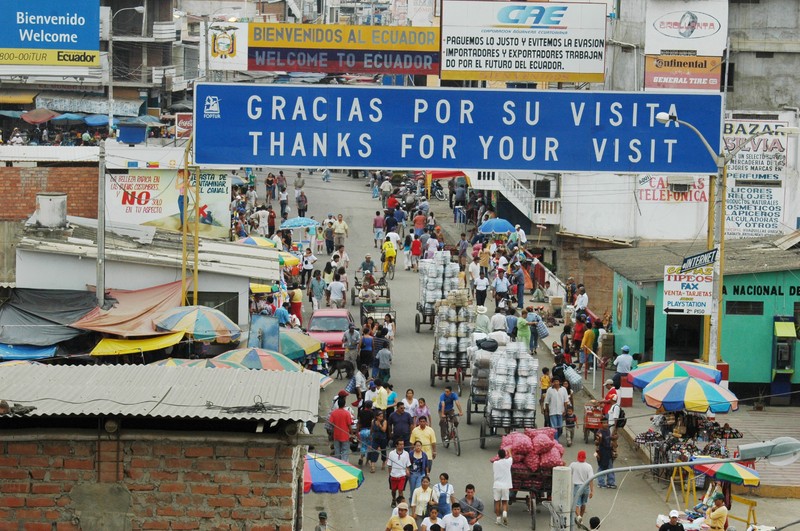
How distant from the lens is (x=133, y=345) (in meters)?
25.3

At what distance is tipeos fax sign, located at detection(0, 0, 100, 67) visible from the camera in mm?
56875

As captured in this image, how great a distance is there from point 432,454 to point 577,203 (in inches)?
1113

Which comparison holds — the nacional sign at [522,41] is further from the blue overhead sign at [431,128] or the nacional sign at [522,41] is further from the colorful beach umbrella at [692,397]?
the blue overhead sign at [431,128]

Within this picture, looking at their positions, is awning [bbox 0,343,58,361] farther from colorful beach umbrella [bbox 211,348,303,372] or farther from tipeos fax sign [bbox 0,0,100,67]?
tipeos fax sign [bbox 0,0,100,67]

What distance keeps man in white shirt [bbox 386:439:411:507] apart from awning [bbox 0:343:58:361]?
8.00 m

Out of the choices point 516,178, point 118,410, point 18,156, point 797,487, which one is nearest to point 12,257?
point 18,156

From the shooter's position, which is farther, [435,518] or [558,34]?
[558,34]

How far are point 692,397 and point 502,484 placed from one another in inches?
144

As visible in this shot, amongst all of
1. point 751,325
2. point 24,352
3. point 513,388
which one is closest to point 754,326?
point 751,325

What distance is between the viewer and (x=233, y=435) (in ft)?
32.9

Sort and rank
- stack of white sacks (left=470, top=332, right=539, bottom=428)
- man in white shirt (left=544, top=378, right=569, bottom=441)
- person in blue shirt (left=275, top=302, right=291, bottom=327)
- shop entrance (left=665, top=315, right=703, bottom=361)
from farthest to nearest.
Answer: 1. person in blue shirt (left=275, top=302, right=291, bottom=327)
2. shop entrance (left=665, top=315, right=703, bottom=361)
3. man in white shirt (left=544, top=378, right=569, bottom=441)
4. stack of white sacks (left=470, top=332, right=539, bottom=428)

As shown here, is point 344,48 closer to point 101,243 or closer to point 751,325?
point 101,243

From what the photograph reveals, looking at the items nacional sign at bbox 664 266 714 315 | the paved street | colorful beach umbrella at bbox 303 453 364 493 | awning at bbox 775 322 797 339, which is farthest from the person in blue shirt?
colorful beach umbrella at bbox 303 453 364 493

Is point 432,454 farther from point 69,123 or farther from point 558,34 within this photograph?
point 69,123
